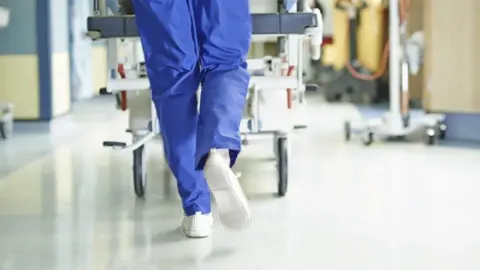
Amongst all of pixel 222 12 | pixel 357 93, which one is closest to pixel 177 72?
pixel 222 12

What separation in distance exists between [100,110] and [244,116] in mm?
4493

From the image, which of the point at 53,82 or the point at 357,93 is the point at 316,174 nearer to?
the point at 53,82

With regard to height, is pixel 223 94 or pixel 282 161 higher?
pixel 223 94

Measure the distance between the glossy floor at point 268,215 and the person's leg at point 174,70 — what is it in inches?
10.2

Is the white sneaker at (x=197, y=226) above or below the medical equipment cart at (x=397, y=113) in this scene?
below

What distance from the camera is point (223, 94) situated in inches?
67.7

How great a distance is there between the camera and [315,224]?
2.10 meters

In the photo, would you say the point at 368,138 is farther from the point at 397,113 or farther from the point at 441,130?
the point at 441,130

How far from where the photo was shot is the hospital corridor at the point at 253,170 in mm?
1739

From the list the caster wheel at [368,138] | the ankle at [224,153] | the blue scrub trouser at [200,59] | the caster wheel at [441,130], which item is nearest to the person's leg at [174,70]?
the blue scrub trouser at [200,59]

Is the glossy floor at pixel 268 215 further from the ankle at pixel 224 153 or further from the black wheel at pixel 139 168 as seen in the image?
the ankle at pixel 224 153

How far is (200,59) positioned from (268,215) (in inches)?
26.0

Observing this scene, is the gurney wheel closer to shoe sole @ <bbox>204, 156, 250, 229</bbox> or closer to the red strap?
the red strap

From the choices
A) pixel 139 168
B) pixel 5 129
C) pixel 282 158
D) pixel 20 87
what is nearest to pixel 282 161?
pixel 282 158
